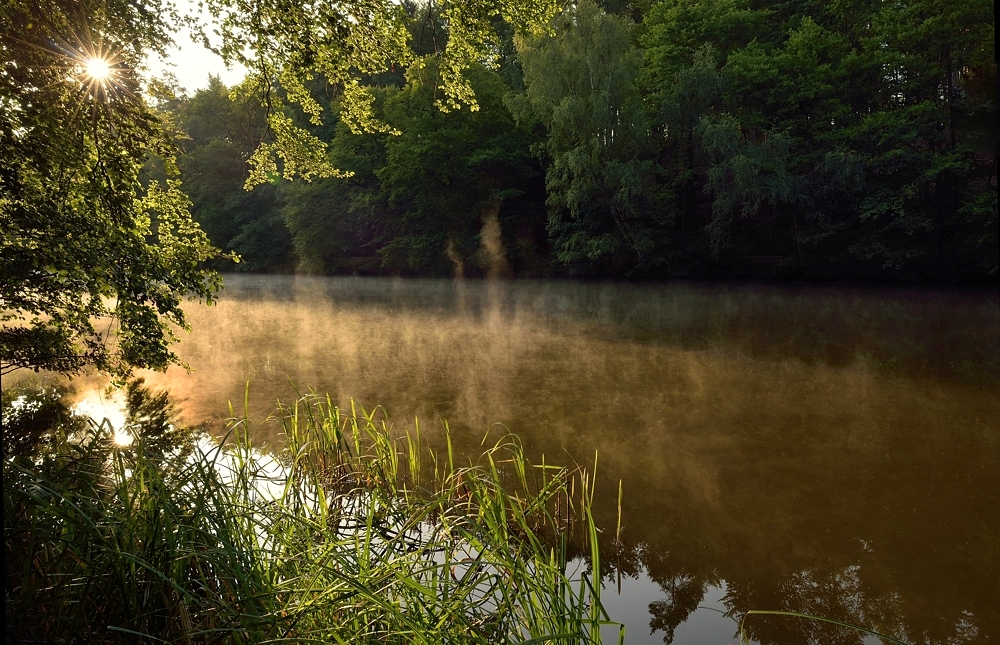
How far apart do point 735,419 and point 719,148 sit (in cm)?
1294

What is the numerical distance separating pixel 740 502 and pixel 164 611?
3.41m

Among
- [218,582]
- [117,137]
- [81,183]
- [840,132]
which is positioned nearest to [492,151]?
[840,132]

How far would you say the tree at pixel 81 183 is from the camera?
11.6ft

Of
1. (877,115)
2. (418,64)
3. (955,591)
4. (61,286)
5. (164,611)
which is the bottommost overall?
(955,591)

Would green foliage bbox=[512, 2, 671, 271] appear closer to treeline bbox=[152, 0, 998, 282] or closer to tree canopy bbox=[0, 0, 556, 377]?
treeline bbox=[152, 0, 998, 282]

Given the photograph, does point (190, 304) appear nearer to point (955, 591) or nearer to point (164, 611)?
point (164, 611)

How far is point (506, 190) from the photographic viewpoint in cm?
2319

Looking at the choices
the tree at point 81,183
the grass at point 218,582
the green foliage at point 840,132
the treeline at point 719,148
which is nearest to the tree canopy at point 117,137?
the tree at point 81,183

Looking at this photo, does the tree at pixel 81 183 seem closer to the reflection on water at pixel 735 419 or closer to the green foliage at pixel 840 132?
the reflection on water at pixel 735 419

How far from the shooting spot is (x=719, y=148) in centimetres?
1700

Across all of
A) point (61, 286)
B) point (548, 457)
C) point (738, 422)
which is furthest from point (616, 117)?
point (61, 286)

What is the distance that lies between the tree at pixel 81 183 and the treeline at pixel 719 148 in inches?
373

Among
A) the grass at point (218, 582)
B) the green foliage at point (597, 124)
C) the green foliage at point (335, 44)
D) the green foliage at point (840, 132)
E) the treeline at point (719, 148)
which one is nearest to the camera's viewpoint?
the grass at point (218, 582)

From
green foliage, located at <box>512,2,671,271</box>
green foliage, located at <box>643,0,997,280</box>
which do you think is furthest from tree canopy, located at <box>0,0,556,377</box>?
green foliage, located at <box>643,0,997,280</box>
